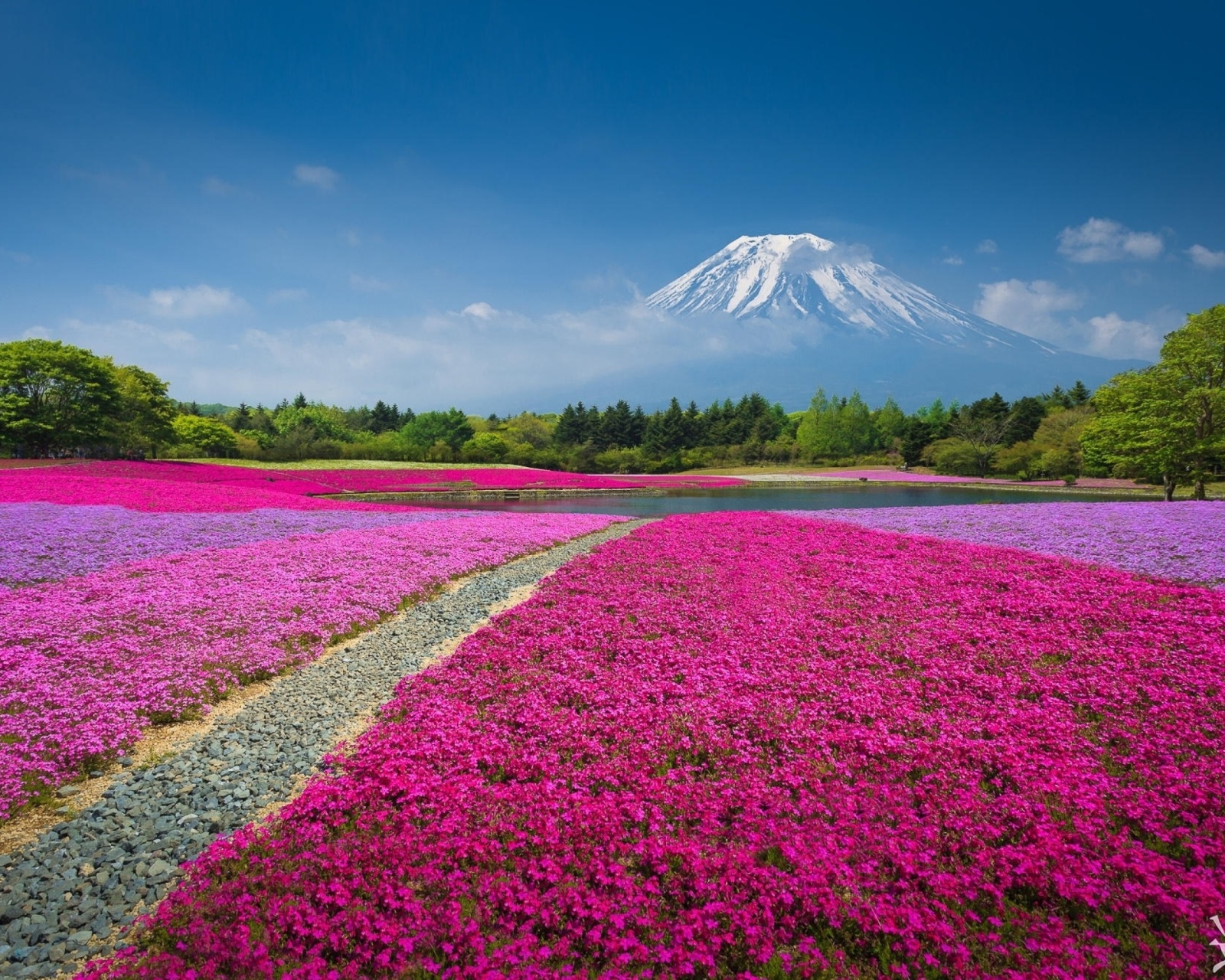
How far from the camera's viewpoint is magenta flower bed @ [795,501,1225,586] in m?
16.5

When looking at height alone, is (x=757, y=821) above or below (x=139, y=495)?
below

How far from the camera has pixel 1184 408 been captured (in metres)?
34.3

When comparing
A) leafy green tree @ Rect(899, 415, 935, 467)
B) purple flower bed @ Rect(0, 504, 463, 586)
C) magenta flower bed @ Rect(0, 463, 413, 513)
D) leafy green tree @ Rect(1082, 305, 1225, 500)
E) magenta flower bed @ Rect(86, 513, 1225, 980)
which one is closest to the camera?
magenta flower bed @ Rect(86, 513, 1225, 980)

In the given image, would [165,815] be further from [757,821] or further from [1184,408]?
[1184,408]

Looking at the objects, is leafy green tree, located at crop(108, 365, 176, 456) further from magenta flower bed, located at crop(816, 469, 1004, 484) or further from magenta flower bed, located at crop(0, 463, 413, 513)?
magenta flower bed, located at crop(816, 469, 1004, 484)

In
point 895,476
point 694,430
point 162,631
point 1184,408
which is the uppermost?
point 694,430

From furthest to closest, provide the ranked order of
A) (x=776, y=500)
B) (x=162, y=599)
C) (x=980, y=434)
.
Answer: (x=980, y=434), (x=776, y=500), (x=162, y=599)

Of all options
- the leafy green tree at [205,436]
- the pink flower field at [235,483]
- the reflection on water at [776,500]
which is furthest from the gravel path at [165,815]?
the leafy green tree at [205,436]

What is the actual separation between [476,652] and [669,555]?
9371 mm

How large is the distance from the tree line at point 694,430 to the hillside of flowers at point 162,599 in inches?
1460

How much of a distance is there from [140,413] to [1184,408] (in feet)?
311

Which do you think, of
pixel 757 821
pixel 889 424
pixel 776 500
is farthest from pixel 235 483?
pixel 889 424

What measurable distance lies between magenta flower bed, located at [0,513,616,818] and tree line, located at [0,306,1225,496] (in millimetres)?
43554

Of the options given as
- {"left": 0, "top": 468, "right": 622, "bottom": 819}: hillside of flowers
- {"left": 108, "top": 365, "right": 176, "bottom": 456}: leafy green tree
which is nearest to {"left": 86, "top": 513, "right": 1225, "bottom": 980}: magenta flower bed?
{"left": 0, "top": 468, "right": 622, "bottom": 819}: hillside of flowers
